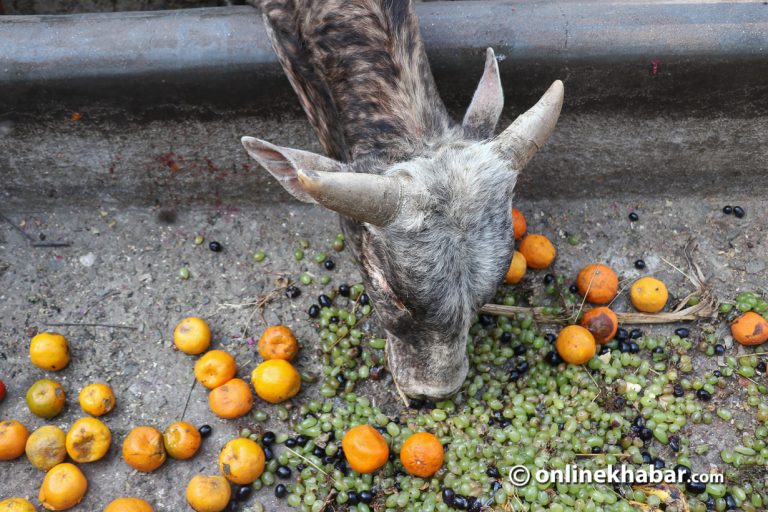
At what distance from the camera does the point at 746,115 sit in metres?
5.30

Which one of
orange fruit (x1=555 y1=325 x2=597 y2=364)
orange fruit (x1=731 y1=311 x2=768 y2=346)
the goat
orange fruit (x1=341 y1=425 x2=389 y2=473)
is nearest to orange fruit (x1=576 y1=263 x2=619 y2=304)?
orange fruit (x1=555 y1=325 x2=597 y2=364)

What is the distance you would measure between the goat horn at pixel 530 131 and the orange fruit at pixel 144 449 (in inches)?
108

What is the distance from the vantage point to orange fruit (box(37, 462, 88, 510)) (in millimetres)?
4312

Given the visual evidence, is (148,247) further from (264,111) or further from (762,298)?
(762,298)

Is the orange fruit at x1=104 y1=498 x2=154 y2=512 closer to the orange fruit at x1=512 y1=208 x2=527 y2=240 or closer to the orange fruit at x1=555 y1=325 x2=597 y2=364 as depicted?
the orange fruit at x1=555 y1=325 x2=597 y2=364

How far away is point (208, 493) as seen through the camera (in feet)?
14.0

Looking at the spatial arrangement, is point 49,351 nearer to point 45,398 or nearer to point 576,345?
point 45,398

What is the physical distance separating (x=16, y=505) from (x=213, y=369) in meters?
1.36

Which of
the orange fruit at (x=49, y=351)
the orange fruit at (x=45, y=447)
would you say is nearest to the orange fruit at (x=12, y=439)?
the orange fruit at (x=45, y=447)

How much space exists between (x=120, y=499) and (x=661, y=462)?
329 cm

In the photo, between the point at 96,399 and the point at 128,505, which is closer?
the point at 128,505

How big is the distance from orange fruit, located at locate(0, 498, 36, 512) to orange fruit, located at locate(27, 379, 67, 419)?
1.93 feet

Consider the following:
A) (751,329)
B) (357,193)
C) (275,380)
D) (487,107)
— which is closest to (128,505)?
(275,380)

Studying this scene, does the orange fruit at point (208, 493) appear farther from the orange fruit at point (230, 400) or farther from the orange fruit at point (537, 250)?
the orange fruit at point (537, 250)
